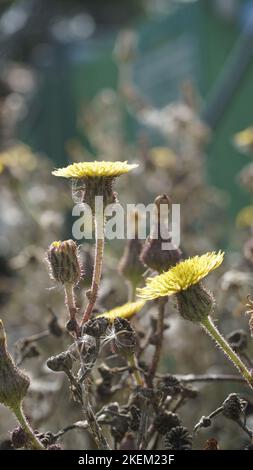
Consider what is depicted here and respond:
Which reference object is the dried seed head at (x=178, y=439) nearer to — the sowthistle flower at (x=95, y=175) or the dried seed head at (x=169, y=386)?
the dried seed head at (x=169, y=386)

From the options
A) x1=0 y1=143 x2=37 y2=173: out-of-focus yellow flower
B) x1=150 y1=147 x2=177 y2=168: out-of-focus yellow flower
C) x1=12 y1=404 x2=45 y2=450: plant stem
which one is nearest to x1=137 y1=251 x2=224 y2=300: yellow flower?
x1=12 y1=404 x2=45 y2=450: plant stem

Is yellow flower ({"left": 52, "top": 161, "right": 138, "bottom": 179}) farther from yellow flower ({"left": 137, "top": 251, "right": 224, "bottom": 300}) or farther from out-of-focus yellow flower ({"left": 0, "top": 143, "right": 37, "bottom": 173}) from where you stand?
out-of-focus yellow flower ({"left": 0, "top": 143, "right": 37, "bottom": 173})

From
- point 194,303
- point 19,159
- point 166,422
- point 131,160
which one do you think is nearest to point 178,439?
point 166,422

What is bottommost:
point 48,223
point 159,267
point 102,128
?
point 159,267

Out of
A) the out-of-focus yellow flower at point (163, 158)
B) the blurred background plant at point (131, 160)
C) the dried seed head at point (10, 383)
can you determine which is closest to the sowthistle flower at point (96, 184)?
the dried seed head at point (10, 383)

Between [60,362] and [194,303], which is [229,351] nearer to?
[194,303]
